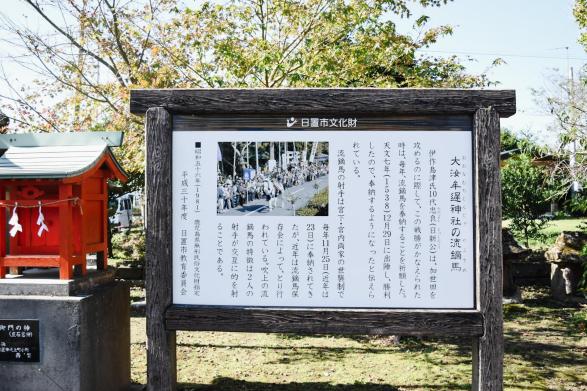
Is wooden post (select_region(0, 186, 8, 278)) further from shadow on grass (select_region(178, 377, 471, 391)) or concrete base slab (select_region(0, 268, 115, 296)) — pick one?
shadow on grass (select_region(178, 377, 471, 391))

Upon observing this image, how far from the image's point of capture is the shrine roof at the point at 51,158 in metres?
4.45

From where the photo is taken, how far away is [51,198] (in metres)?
4.78

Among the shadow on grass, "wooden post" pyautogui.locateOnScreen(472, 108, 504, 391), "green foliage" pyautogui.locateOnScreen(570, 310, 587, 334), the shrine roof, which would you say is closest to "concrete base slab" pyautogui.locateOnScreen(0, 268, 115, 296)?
the shrine roof

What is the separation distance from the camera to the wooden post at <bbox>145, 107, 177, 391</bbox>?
4.24 metres

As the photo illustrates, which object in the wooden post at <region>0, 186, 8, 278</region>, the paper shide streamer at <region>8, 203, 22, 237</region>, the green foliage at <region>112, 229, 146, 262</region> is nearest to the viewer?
the paper shide streamer at <region>8, 203, 22, 237</region>

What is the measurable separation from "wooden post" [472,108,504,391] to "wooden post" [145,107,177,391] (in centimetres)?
255

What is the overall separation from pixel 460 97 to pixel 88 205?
142 inches

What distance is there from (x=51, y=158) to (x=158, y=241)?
148 centimetres

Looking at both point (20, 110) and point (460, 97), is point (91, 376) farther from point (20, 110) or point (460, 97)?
point (20, 110)

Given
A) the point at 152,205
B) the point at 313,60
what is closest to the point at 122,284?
the point at 152,205

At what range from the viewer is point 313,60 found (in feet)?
23.8

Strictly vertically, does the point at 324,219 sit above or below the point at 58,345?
above

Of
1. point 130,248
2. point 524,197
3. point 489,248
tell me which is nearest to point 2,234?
point 489,248

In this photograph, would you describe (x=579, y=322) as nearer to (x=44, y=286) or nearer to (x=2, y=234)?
(x=44, y=286)
